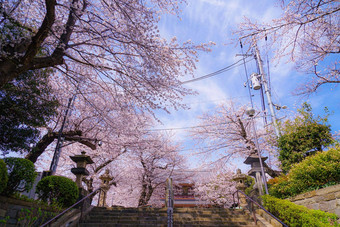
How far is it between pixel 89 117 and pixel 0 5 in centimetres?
727

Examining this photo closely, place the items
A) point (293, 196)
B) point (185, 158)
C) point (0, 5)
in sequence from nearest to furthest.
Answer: point (0, 5) → point (293, 196) → point (185, 158)

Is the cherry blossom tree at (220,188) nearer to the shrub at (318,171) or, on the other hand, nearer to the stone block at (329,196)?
the shrub at (318,171)

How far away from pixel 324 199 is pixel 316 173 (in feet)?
2.67

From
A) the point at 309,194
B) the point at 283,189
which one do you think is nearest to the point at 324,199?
the point at 309,194

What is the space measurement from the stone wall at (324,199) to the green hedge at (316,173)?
27cm

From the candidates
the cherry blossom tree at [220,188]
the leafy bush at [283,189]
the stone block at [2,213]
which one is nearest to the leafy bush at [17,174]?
the stone block at [2,213]

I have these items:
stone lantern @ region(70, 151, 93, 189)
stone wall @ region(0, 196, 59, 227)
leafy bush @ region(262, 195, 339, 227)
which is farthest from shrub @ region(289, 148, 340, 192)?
stone lantern @ region(70, 151, 93, 189)

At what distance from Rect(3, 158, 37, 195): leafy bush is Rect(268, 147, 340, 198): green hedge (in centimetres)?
847

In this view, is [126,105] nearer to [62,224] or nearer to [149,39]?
[149,39]

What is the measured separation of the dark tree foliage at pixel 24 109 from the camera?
24.0 feet

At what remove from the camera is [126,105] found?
8117mm

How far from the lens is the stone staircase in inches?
299

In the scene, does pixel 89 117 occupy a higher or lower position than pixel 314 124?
higher

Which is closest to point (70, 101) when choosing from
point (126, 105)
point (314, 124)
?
point (126, 105)
